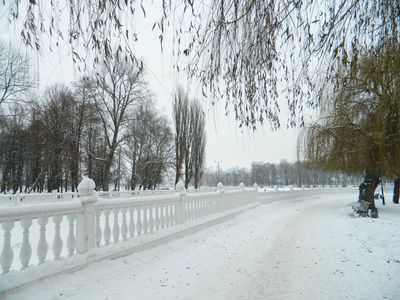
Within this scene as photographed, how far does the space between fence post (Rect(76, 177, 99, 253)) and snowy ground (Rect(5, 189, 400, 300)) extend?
1.14 ft

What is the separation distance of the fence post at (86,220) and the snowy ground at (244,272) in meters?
0.35

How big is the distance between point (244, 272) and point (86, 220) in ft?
8.39

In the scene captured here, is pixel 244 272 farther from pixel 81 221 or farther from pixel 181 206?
pixel 181 206

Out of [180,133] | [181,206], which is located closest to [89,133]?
[180,133]

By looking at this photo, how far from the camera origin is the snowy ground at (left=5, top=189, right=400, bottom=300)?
308cm

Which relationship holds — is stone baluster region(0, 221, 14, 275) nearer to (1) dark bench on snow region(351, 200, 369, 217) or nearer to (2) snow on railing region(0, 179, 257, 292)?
(2) snow on railing region(0, 179, 257, 292)

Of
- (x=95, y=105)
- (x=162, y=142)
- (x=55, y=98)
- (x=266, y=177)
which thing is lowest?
(x=266, y=177)

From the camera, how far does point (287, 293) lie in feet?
10.2

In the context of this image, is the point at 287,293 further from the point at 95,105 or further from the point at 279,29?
the point at 95,105

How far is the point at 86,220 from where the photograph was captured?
152 inches

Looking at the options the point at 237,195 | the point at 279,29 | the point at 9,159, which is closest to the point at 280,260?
the point at 279,29

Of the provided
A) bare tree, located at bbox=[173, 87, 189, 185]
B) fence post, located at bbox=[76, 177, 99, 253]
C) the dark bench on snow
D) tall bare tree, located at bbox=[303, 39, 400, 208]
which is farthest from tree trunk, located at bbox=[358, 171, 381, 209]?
bare tree, located at bbox=[173, 87, 189, 185]

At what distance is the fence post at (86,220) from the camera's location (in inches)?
148

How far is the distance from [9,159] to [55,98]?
13735 millimetres
